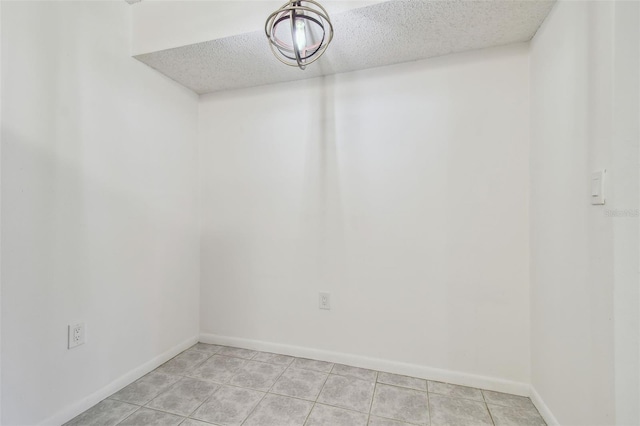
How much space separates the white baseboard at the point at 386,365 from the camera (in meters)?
1.58

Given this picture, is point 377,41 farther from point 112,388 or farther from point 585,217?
point 112,388

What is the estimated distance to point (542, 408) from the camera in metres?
1.38

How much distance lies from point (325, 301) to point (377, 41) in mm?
1731

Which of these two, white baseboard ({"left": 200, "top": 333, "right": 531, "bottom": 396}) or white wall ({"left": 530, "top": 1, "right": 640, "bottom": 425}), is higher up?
white wall ({"left": 530, "top": 1, "right": 640, "bottom": 425})

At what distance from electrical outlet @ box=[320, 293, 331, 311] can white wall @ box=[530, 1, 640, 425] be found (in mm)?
1228

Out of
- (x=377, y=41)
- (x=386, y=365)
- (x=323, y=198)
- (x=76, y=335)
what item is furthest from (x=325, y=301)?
(x=377, y=41)

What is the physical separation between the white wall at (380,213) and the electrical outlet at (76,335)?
873mm

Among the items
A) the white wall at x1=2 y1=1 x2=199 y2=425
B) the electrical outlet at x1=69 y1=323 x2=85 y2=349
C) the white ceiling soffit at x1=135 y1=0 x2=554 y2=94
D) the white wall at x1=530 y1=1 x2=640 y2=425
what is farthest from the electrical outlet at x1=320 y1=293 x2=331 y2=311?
the white ceiling soffit at x1=135 y1=0 x2=554 y2=94

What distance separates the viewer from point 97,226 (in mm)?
1495

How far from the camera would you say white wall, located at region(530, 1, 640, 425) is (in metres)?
0.88

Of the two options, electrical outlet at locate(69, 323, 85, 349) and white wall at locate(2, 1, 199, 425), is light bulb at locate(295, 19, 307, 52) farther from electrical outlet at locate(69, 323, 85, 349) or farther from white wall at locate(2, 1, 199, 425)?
electrical outlet at locate(69, 323, 85, 349)

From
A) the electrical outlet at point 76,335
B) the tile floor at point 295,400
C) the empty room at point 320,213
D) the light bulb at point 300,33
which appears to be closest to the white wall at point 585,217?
the empty room at point 320,213

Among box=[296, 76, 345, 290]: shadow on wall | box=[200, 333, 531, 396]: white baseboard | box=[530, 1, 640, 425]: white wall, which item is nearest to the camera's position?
box=[530, 1, 640, 425]: white wall

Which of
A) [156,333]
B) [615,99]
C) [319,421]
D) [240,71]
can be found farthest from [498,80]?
[156,333]
